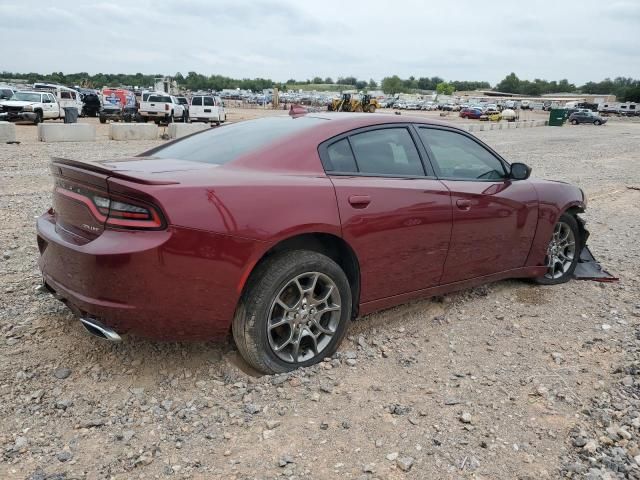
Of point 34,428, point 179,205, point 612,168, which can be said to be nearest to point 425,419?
point 179,205

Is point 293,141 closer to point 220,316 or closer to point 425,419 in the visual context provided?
point 220,316

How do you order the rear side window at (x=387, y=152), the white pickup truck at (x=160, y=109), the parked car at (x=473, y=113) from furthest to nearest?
the parked car at (x=473, y=113), the white pickup truck at (x=160, y=109), the rear side window at (x=387, y=152)

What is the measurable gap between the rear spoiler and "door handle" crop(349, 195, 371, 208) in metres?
1.08

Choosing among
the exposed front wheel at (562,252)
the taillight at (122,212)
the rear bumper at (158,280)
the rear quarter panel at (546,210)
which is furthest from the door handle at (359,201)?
the exposed front wheel at (562,252)

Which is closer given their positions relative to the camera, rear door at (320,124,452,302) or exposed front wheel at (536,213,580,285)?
rear door at (320,124,452,302)

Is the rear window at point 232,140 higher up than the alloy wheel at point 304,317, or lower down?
higher up

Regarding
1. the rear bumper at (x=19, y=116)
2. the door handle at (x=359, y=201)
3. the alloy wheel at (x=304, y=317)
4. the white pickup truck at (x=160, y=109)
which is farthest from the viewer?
the white pickup truck at (x=160, y=109)

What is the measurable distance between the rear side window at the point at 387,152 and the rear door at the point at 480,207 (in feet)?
0.57

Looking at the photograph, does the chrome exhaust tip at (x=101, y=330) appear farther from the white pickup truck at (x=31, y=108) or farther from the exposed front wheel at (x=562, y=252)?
the white pickup truck at (x=31, y=108)

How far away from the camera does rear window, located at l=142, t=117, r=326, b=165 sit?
133 inches

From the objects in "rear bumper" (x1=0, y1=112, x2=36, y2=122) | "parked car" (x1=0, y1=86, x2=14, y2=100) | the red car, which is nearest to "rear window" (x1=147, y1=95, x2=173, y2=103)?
"rear bumper" (x1=0, y1=112, x2=36, y2=122)

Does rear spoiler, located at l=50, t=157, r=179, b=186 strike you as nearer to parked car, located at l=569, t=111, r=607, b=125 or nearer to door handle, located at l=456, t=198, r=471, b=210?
door handle, located at l=456, t=198, r=471, b=210

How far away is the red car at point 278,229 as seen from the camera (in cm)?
275

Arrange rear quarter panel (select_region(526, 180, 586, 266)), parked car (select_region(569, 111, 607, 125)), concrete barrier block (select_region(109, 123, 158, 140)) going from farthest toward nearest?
parked car (select_region(569, 111, 607, 125)) → concrete barrier block (select_region(109, 123, 158, 140)) → rear quarter panel (select_region(526, 180, 586, 266))
